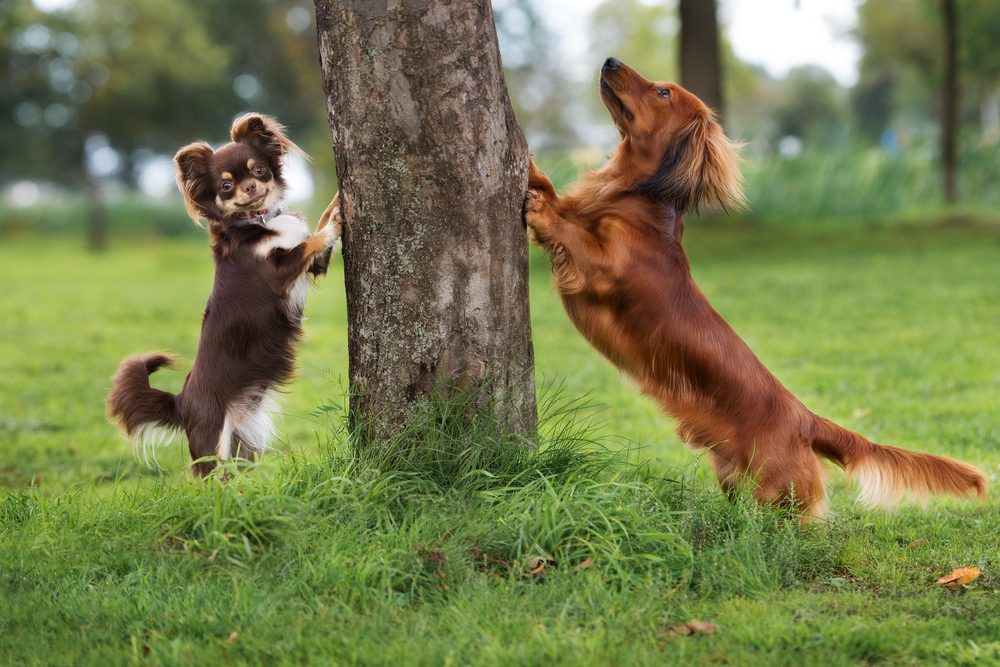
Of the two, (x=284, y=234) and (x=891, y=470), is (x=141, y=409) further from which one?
(x=891, y=470)

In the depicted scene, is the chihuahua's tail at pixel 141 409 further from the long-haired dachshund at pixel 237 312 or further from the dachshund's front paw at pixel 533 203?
the dachshund's front paw at pixel 533 203

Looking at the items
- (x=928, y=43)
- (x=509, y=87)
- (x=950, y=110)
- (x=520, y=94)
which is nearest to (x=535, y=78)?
(x=520, y=94)

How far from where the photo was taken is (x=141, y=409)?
393cm

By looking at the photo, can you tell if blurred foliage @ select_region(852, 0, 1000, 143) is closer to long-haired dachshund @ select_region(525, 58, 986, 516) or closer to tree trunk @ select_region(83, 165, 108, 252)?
long-haired dachshund @ select_region(525, 58, 986, 516)

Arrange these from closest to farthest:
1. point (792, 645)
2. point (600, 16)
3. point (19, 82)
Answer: point (792, 645) → point (19, 82) → point (600, 16)

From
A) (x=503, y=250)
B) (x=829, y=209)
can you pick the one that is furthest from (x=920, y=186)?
(x=503, y=250)

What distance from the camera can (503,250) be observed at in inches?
140

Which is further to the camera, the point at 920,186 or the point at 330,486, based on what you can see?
the point at 920,186

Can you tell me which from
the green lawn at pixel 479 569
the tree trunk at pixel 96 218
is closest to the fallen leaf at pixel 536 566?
the green lawn at pixel 479 569

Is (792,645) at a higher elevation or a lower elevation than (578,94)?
lower

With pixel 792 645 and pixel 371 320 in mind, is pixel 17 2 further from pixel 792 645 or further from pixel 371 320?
pixel 792 645

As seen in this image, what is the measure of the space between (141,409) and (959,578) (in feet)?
10.5

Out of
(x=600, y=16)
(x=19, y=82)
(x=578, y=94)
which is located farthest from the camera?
(x=578, y=94)

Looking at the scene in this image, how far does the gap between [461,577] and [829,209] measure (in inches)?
605
